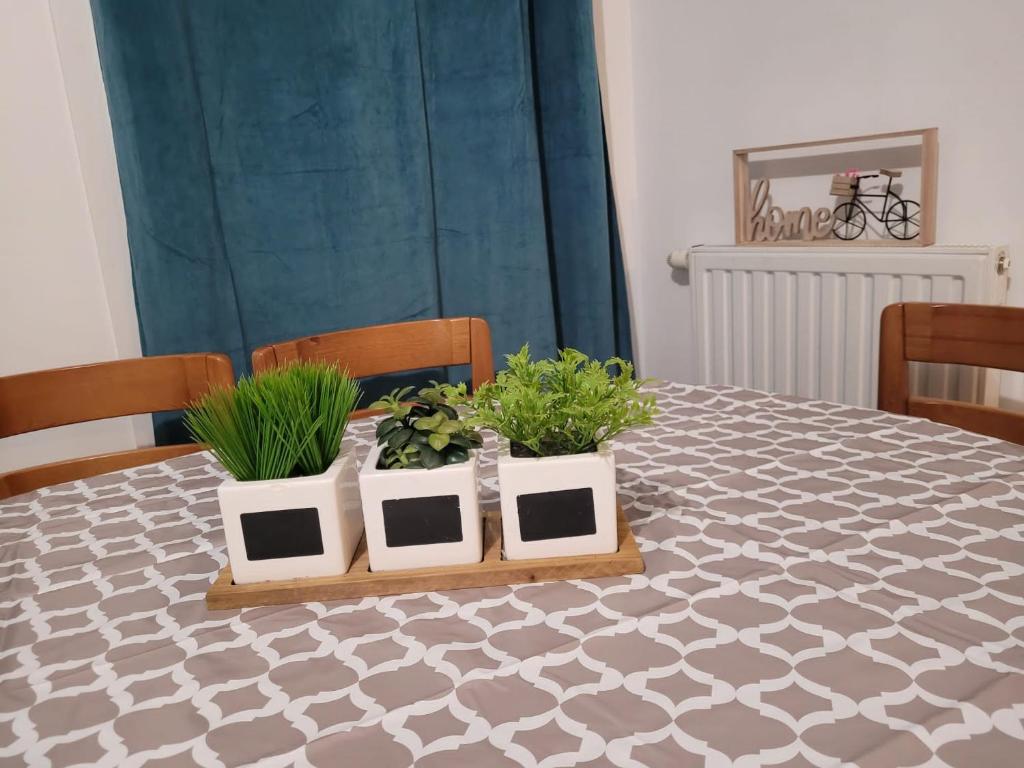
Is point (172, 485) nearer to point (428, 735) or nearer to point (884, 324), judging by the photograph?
point (428, 735)

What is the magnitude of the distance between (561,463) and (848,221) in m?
1.41

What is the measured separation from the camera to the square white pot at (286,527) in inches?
28.0

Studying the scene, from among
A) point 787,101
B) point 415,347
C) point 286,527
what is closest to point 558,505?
point 286,527

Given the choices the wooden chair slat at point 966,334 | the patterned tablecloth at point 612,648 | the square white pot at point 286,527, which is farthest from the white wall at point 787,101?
the square white pot at point 286,527

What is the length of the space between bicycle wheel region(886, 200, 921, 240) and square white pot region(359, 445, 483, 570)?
1.42m

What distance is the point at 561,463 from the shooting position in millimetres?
713

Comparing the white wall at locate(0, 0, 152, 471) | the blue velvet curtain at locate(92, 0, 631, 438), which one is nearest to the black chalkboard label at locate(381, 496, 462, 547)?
the blue velvet curtain at locate(92, 0, 631, 438)

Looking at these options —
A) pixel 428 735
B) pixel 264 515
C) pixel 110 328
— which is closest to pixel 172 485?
pixel 264 515

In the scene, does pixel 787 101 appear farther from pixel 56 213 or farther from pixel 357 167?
pixel 56 213

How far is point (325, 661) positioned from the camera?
628 millimetres

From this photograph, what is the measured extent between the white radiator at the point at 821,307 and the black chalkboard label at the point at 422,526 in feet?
4.26

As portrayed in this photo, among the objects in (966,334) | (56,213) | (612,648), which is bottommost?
(612,648)

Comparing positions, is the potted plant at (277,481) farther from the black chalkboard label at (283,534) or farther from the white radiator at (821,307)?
the white radiator at (821,307)

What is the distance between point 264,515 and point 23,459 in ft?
4.03
